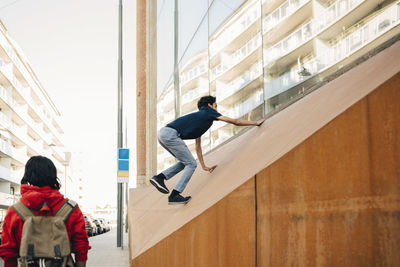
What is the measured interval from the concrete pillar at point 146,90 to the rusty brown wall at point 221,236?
13.3 metres

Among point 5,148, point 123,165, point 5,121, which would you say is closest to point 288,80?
point 123,165

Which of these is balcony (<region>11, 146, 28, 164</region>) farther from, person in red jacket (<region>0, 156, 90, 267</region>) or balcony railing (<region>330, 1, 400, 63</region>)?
person in red jacket (<region>0, 156, 90, 267</region>)

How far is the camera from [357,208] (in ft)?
9.12

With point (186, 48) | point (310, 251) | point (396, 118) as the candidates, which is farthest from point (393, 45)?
point (186, 48)

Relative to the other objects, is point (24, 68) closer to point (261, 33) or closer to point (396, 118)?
point (261, 33)

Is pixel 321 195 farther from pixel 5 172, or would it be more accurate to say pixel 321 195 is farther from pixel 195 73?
pixel 5 172

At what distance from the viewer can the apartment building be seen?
1646 inches

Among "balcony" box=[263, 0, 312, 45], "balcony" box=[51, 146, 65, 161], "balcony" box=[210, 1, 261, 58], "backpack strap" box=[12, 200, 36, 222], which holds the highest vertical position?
"balcony" box=[51, 146, 65, 161]

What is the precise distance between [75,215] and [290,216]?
54.4 inches

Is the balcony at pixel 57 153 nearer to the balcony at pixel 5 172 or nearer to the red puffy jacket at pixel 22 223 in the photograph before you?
the balcony at pixel 5 172

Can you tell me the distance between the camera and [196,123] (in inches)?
214

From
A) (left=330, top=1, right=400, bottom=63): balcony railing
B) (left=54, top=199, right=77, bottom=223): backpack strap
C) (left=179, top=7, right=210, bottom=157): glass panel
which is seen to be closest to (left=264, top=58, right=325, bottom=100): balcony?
(left=330, top=1, right=400, bottom=63): balcony railing

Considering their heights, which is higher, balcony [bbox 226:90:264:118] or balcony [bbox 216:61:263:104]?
balcony [bbox 216:61:263:104]

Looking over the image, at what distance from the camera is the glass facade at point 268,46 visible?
4722 mm
